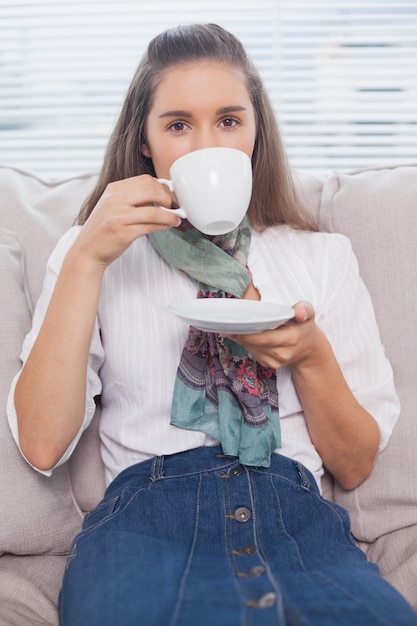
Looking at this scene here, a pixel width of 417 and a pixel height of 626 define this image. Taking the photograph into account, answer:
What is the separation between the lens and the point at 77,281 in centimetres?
116

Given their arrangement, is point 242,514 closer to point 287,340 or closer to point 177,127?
point 287,340

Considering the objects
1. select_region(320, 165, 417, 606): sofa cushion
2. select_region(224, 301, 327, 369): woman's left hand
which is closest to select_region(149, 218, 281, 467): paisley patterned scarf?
select_region(224, 301, 327, 369): woman's left hand

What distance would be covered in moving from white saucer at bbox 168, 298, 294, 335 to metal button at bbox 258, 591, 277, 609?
0.33 metres

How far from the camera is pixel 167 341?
4.20 feet

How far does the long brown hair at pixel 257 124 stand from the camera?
1.33 meters

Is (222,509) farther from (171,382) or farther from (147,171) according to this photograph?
(147,171)

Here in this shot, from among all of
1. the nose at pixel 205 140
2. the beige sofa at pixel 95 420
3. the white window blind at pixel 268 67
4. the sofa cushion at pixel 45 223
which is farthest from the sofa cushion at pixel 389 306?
the white window blind at pixel 268 67

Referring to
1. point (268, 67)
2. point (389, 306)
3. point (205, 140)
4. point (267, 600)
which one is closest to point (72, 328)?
point (205, 140)

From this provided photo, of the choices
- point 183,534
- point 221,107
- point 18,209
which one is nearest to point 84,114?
point 18,209

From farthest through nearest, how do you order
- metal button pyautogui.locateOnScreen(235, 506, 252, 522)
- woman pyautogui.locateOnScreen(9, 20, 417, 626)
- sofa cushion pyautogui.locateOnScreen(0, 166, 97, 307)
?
sofa cushion pyautogui.locateOnScreen(0, 166, 97, 307), metal button pyautogui.locateOnScreen(235, 506, 252, 522), woman pyautogui.locateOnScreen(9, 20, 417, 626)

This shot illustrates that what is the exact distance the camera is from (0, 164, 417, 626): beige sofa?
1207mm

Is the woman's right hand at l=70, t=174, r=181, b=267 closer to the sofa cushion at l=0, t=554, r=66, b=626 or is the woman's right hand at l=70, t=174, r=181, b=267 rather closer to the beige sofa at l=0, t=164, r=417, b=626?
the beige sofa at l=0, t=164, r=417, b=626

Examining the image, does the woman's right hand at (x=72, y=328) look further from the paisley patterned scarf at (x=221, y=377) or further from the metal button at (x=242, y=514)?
the metal button at (x=242, y=514)

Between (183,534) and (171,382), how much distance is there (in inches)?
10.8
